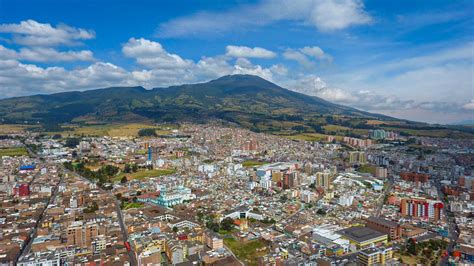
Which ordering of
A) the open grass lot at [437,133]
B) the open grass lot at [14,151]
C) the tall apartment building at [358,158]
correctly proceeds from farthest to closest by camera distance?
1. the open grass lot at [437,133]
2. the open grass lot at [14,151]
3. the tall apartment building at [358,158]

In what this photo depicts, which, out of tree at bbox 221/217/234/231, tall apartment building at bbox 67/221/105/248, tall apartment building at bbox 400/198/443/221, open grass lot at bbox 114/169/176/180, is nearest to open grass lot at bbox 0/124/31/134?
open grass lot at bbox 114/169/176/180

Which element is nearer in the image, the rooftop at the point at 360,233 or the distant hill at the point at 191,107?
the rooftop at the point at 360,233

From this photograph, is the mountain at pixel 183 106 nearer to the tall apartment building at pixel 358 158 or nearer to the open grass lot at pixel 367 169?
the tall apartment building at pixel 358 158

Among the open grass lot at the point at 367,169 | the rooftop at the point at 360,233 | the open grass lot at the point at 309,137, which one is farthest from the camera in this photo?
the open grass lot at the point at 309,137

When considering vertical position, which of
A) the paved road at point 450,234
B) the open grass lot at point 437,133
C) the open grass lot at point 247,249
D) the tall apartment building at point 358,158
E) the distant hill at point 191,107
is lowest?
the paved road at point 450,234

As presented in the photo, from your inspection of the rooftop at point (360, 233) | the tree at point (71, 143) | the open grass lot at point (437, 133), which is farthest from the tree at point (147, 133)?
the open grass lot at point (437, 133)

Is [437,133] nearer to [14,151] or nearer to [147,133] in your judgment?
[147,133]

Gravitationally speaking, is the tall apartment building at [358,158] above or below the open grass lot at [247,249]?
above

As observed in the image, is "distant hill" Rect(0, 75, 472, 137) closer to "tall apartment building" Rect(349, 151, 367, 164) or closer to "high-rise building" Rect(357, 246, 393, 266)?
"tall apartment building" Rect(349, 151, 367, 164)
